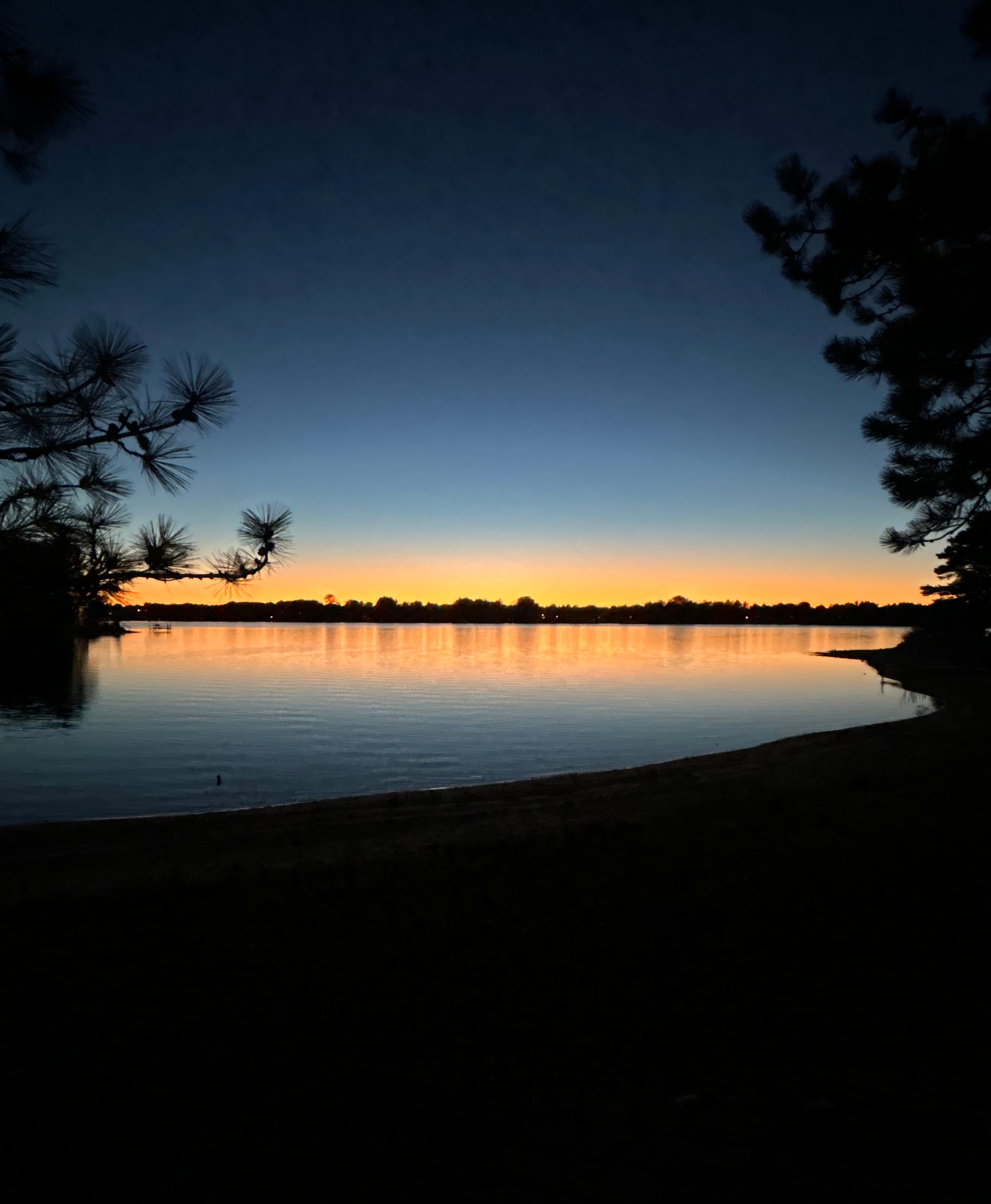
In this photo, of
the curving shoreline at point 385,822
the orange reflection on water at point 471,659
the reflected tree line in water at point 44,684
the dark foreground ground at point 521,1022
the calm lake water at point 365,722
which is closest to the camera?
the dark foreground ground at point 521,1022

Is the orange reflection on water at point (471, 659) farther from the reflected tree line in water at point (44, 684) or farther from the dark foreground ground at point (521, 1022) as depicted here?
the dark foreground ground at point (521, 1022)

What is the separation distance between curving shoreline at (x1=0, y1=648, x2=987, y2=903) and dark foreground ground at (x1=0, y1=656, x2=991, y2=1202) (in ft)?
1.39

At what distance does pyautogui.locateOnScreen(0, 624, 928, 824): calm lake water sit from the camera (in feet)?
67.9

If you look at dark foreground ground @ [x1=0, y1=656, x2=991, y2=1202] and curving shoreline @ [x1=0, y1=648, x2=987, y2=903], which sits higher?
dark foreground ground @ [x1=0, y1=656, x2=991, y2=1202]

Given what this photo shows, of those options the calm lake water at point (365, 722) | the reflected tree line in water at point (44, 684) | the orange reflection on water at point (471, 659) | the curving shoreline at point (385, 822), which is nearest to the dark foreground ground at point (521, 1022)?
the curving shoreline at point (385, 822)

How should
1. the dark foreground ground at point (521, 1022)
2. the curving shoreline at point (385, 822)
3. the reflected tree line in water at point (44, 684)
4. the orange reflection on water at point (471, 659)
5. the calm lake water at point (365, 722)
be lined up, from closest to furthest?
the dark foreground ground at point (521, 1022) → the reflected tree line in water at point (44, 684) → the curving shoreline at point (385, 822) → the calm lake water at point (365, 722) → the orange reflection on water at point (471, 659)

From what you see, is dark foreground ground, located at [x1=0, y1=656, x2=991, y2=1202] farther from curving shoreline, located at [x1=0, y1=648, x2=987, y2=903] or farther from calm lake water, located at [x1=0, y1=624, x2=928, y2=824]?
calm lake water, located at [x1=0, y1=624, x2=928, y2=824]

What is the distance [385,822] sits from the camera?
12617 mm

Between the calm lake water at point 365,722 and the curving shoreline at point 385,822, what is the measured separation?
3.77 m

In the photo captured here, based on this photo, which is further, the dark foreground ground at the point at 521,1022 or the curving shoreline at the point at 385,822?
the curving shoreline at the point at 385,822

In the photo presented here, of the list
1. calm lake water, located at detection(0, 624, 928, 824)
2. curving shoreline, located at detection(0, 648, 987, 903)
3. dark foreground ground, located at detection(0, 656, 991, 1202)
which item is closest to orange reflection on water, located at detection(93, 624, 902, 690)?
calm lake water, located at detection(0, 624, 928, 824)

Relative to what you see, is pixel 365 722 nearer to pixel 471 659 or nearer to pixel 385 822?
pixel 385 822

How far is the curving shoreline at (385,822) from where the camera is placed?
992 centimetres

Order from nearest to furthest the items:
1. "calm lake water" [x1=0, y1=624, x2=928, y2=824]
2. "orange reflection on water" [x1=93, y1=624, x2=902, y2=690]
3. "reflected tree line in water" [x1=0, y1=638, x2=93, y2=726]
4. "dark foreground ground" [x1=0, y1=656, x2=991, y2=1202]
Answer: "dark foreground ground" [x1=0, y1=656, x2=991, y2=1202], "reflected tree line in water" [x1=0, y1=638, x2=93, y2=726], "calm lake water" [x1=0, y1=624, x2=928, y2=824], "orange reflection on water" [x1=93, y1=624, x2=902, y2=690]
